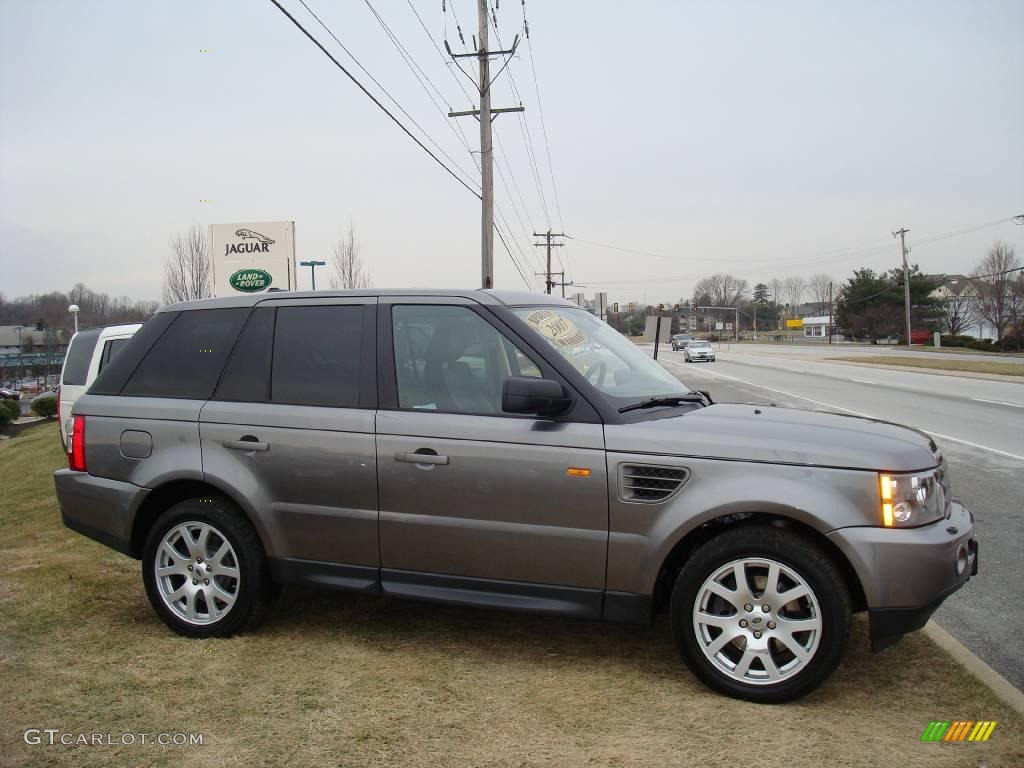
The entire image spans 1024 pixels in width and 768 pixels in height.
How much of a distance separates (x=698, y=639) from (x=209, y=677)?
2.28 metres

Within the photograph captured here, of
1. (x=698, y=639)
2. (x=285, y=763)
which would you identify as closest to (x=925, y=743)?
(x=698, y=639)

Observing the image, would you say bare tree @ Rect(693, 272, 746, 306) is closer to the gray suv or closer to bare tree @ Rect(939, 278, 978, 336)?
bare tree @ Rect(939, 278, 978, 336)

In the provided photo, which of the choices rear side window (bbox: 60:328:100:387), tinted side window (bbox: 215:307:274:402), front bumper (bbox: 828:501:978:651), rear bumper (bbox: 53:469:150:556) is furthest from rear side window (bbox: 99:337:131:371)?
front bumper (bbox: 828:501:978:651)

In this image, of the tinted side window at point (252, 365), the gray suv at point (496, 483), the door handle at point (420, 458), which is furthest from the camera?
the tinted side window at point (252, 365)

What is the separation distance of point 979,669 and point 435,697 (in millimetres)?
2530

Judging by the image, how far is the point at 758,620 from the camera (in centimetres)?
352

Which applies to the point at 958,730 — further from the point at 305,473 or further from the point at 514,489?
the point at 305,473

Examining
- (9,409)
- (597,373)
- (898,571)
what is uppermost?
(597,373)

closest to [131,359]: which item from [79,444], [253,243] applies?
[79,444]

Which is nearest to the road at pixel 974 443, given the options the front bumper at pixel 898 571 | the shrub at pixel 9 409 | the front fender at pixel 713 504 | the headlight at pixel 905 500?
the front bumper at pixel 898 571

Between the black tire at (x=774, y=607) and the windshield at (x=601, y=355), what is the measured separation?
2.76ft

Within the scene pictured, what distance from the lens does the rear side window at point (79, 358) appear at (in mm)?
10602

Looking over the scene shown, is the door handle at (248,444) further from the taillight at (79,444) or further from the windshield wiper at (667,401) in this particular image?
the windshield wiper at (667,401)

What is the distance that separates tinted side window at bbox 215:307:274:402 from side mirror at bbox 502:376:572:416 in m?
1.51
